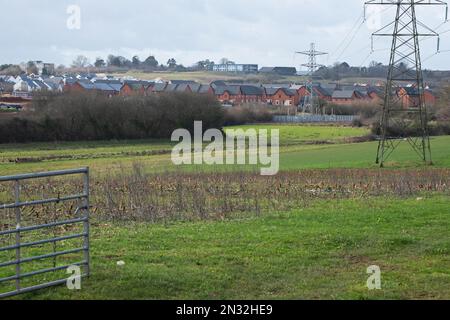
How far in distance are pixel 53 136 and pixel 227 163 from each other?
31.8 metres

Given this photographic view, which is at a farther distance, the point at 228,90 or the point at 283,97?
the point at 283,97

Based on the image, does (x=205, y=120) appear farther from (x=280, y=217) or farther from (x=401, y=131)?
(x=280, y=217)

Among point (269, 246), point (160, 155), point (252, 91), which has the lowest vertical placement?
point (160, 155)

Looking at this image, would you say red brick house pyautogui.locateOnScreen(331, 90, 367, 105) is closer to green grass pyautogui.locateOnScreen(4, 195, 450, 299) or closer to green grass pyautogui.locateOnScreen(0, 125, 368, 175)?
green grass pyautogui.locateOnScreen(0, 125, 368, 175)

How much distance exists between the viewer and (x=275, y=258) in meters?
10.8

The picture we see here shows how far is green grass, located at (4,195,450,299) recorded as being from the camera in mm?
8773

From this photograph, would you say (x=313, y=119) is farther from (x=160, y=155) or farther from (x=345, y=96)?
(x=160, y=155)

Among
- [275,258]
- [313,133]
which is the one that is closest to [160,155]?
[313,133]

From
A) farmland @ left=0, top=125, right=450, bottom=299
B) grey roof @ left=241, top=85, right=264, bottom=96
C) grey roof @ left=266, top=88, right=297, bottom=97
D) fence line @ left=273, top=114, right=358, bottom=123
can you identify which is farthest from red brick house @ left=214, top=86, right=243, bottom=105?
farmland @ left=0, top=125, right=450, bottom=299

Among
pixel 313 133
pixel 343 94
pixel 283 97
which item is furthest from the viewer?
pixel 283 97

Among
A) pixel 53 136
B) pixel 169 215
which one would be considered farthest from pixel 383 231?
pixel 53 136

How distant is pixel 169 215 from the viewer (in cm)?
1764

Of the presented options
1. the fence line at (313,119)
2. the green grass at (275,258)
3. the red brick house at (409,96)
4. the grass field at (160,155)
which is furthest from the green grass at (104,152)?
the green grass at (275,258)
